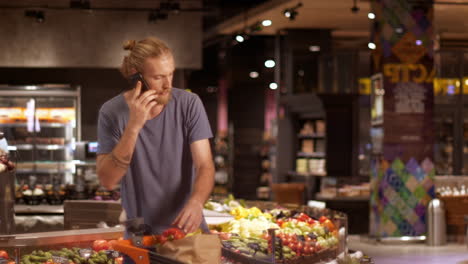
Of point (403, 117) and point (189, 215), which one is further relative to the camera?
point (403, 117)

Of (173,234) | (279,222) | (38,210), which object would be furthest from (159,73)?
(38,210)

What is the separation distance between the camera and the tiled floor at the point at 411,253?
10.3m

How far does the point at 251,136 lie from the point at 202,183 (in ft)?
67.1

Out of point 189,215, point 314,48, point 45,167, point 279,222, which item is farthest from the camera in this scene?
point 314,48

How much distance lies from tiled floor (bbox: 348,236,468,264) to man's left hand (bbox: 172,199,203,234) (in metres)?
7.43

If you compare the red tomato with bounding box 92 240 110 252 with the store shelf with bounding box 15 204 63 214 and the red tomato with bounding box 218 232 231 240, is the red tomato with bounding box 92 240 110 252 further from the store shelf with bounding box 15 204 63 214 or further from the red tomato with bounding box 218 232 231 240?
the store shelf with bounding box 15 204 63 214

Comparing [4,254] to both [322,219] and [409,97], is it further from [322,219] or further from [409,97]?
[409,97]

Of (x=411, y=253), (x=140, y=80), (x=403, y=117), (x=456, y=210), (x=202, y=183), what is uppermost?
(x=403, y=117)

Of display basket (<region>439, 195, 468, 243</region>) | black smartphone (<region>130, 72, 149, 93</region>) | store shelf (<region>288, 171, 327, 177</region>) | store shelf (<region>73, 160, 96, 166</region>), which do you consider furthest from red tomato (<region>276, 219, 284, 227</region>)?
store shelf (<region>288, 171, 327, 177</region>)

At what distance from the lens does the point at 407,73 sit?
39.5 feet

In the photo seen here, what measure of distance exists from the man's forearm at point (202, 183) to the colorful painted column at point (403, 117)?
31.2ft

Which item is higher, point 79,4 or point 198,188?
point 79,4

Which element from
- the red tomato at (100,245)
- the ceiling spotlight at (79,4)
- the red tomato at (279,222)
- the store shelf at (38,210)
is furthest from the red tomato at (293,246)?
the ceiling spotlight at (79,4)

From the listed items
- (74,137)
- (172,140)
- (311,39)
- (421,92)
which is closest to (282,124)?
(311,39)
